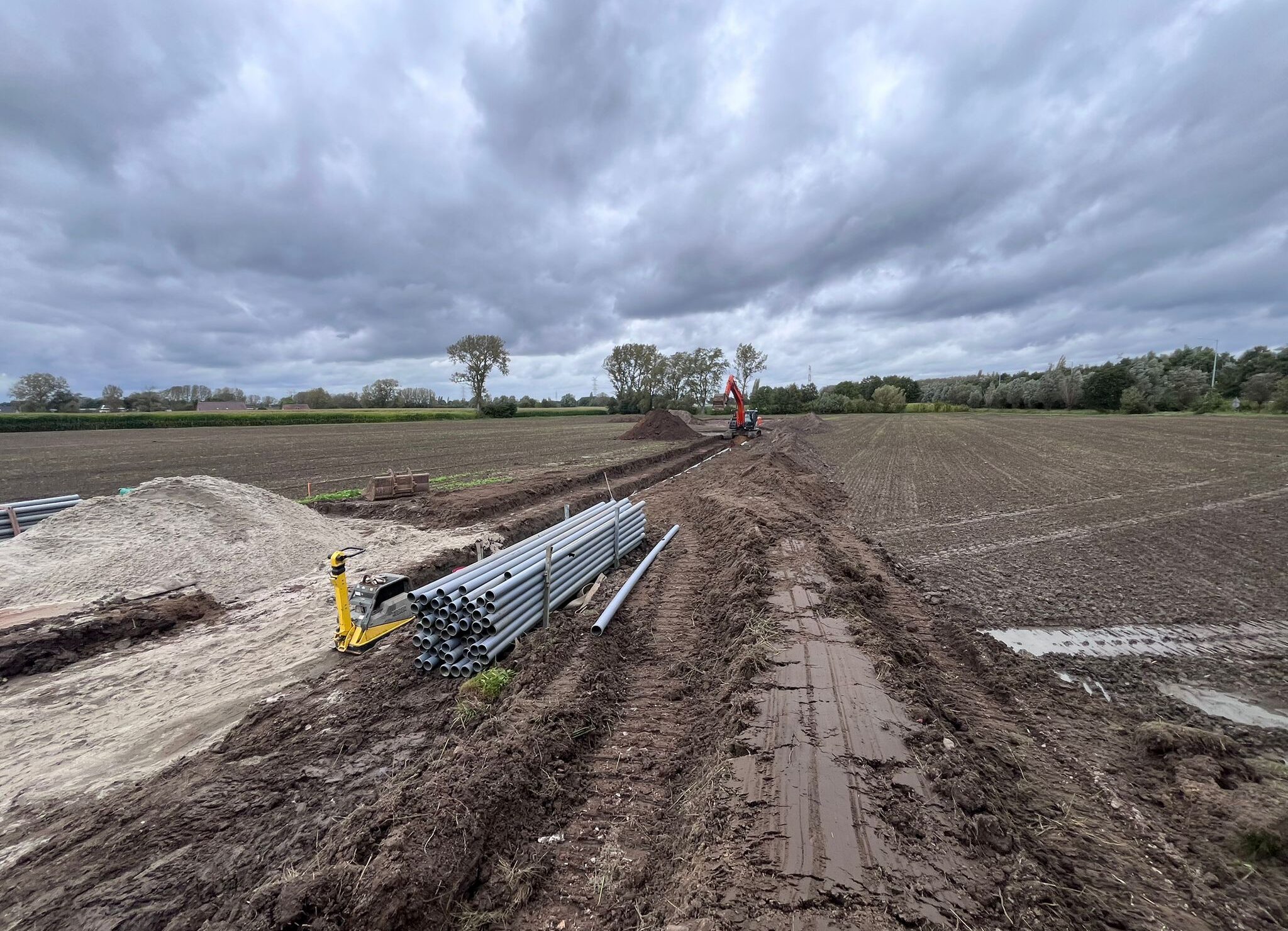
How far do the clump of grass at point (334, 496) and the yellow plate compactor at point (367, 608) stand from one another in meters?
10.1

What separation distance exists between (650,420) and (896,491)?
2373 cm

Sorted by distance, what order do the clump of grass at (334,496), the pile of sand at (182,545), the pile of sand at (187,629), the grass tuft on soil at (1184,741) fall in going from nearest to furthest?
the grass tuft on soil at (1184,741), the pile of sand at (187,629), the pile of sand at (182,545), the clump of grass at (334,496)

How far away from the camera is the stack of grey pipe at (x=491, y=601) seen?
225 inches

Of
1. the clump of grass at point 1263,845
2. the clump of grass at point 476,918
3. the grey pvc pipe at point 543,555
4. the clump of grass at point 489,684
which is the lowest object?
the clump of grass at point 476,918

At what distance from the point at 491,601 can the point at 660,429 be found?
3284cm

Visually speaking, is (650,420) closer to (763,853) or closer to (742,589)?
(742,589)

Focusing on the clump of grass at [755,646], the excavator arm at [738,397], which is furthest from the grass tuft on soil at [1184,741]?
the excavator arm at [738,397]

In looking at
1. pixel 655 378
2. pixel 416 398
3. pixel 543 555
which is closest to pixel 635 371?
pixel 655 378

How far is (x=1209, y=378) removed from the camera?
7462cm

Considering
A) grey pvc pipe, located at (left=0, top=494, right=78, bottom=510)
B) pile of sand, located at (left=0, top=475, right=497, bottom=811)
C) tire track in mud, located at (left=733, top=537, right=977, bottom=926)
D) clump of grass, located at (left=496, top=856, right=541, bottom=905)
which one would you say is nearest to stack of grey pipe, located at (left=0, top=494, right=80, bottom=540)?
grey pvc pipe, located at (left=0, top=494, right=78, bottom=510)

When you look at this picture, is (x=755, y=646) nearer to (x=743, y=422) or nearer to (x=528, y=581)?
(x=528, y=581)

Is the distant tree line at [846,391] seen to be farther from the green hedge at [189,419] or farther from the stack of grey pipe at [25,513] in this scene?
the stack of grey pipe at [25,513]

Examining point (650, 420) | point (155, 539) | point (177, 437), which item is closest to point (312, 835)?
point (155, 539)

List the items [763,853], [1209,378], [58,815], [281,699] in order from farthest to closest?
[1209,378], [281,699], [58,815], [763,853]
